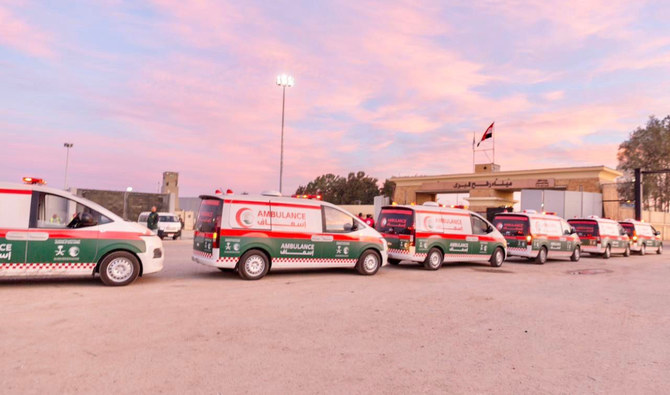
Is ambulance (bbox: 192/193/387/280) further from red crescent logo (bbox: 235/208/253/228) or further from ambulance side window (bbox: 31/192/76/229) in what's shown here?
ambulance side window (bbox: 31/192/76/229)

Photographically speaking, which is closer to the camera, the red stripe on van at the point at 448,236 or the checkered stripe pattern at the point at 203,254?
the checkered stripe pattern at the point at 203,254

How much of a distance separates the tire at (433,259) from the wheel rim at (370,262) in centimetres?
217

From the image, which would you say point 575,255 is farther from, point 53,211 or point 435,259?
point 53,211

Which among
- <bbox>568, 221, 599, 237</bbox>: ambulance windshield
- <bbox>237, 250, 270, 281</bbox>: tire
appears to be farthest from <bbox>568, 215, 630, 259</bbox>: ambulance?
<bbox>237, 250, 270, 281</bbox>: tire

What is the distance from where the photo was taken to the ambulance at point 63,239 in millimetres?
8195

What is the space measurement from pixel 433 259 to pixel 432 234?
0.73 metres

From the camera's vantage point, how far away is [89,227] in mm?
8672

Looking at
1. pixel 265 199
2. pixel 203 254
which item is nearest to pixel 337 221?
pixel 265 199

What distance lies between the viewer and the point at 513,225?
57.6 feet

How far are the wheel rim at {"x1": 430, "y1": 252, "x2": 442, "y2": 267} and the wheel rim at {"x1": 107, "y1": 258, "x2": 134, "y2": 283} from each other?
800 cm

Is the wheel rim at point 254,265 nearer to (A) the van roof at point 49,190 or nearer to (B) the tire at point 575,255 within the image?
(A) the van roof at point 49,190

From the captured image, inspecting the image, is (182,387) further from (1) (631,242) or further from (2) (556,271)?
(1) (631,242)

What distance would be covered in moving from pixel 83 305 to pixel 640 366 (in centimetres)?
734

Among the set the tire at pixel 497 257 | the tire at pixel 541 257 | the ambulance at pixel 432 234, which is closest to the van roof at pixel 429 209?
the ambulance at pixel 432 234
